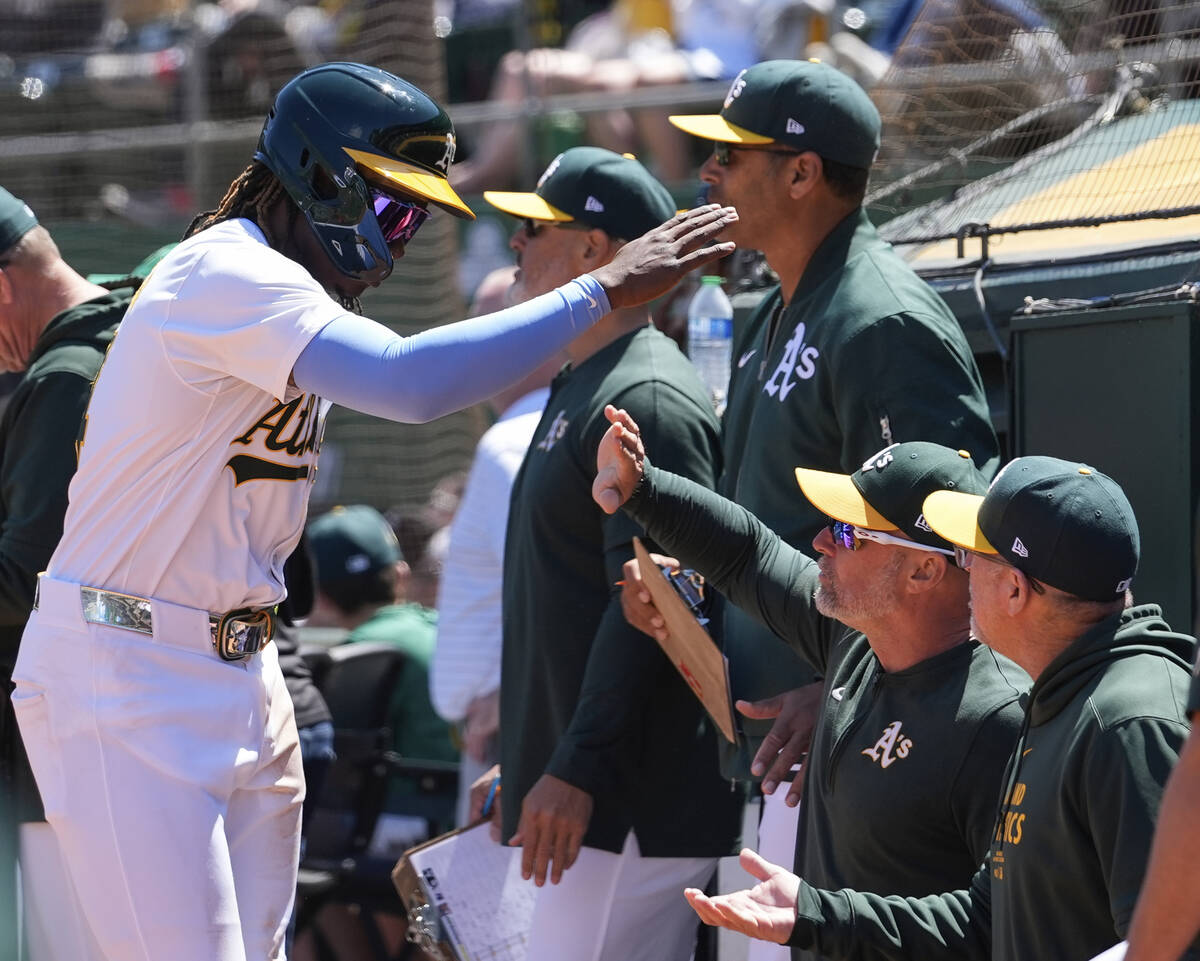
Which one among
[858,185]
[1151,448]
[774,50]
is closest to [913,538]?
[1151,448]

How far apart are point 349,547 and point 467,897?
2400mm

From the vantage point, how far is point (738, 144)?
13.0 feet

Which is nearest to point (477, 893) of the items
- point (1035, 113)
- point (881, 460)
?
point (881, 460)

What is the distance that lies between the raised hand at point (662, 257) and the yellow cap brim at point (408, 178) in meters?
0.29

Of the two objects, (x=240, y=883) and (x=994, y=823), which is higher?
(x=994, y=823)

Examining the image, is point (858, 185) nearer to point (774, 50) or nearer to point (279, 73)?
point (774, 50)

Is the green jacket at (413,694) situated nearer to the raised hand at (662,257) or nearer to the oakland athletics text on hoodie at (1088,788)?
the raised hand at (662,257)

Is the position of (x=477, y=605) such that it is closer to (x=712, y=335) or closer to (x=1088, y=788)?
(x=712, y=335)

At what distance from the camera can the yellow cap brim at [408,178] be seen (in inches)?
114

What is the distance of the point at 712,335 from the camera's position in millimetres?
5105


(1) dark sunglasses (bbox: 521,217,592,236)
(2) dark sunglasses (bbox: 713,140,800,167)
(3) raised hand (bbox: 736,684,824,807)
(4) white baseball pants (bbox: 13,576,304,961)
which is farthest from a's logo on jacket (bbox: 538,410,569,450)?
(4) white baseball pants (bbox: 13,576,304,961)

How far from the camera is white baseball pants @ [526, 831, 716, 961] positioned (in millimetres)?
3881

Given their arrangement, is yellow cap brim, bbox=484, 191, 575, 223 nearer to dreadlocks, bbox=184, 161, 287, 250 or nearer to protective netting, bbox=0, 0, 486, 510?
dreadlocks, bbox=184, 161, 287, 250

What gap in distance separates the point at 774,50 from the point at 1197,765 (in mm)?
7072
